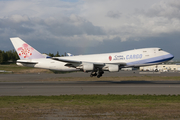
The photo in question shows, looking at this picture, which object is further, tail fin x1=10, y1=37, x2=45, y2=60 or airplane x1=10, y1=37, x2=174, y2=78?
tail fin x1=10, y1=37, x2=45, y2=60

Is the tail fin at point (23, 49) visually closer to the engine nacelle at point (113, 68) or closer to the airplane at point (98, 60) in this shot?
the airplane at point (98, 60)

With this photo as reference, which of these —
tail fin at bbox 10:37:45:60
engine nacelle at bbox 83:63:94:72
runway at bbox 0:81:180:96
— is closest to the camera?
runway at bbox 0:81:180:96

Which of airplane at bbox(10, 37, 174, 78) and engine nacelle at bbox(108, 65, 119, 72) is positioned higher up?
airplane at bbox(10, 37, 174, 78)

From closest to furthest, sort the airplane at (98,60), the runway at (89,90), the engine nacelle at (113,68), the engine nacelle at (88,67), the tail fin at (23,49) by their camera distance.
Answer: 1. the runway at (89,90)
2. the engine nacelle at (113,68)
3. the engine nacelle at (88,67)
4. the airplane at (98,60)
5. the tail fin at (23,49)

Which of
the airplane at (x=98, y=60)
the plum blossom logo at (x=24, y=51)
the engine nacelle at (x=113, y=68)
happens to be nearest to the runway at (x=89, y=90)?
the engine nacelle at (x=113, y=68)

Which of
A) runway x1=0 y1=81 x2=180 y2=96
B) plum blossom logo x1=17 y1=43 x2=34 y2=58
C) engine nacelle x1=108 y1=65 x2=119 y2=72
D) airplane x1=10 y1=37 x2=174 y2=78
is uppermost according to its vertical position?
plum blossom logo x1=17 y1=43 x2=34 y2=58

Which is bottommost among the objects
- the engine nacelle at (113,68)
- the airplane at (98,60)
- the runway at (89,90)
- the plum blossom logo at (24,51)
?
the runway at (89,90)

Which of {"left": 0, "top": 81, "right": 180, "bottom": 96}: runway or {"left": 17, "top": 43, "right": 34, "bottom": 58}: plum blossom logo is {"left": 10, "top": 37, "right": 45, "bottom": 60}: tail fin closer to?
{"left": 17, "top": 43, "right": 34, "bottom": 58}: plum blossom logo

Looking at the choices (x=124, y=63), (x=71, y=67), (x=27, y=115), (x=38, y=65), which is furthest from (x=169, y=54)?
(x=27, y=115)

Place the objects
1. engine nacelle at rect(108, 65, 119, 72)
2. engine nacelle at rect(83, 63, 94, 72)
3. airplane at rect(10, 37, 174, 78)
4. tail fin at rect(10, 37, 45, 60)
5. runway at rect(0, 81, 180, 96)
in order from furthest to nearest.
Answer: tail fin at rect(10, 37, 45, 60) → airplane at rect(10, 37, 174, 78) → engine nacelle at rect(83, 63, 94, 72) → engine nacelle at rect(108, 65, 119, 72) → runway at rect(0, 81, 180, 96)

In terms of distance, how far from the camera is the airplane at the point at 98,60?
32.2 meters

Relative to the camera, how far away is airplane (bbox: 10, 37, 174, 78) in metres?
32.2

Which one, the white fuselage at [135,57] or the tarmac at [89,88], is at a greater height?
the white fuselage at [135,57]

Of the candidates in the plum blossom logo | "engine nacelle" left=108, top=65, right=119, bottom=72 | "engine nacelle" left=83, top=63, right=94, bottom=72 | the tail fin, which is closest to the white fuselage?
"engine nacelle" left=108, top=65, right=119, bottom=72
